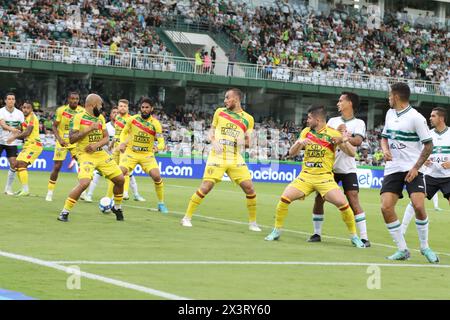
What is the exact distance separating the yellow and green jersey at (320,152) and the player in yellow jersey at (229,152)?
6.06ft

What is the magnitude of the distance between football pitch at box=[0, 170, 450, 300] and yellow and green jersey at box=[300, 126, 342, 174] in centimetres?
118

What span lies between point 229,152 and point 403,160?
4.25 metres

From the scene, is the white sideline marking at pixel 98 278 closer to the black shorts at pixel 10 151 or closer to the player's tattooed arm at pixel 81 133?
the player's tattooed arm at pixel 81 133

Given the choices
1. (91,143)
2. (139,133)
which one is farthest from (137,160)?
(91,143)

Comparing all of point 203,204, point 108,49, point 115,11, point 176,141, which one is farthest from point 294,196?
point 115,11

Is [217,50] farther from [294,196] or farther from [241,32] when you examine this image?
[294,196]

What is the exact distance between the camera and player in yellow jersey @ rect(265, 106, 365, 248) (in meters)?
14.0

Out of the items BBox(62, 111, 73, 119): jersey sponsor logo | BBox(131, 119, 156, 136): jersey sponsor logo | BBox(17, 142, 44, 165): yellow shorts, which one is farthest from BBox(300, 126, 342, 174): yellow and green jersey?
BBox(17, 142, 44, 165): yellow shorts

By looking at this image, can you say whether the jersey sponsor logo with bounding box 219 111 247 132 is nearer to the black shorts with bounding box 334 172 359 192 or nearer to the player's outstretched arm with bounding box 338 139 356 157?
the black shorts with bounding box 334 172 359 192

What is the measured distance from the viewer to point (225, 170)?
624 inches

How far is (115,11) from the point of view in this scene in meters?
51.8

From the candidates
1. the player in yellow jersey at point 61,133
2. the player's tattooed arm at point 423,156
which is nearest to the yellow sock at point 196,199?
the player's tattooed arm at point 423,156

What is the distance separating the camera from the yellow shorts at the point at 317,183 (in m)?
14.0

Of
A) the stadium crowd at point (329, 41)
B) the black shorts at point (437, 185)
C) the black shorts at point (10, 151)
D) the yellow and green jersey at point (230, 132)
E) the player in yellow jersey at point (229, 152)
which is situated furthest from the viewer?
the stadium crowd at point (329, 41)
